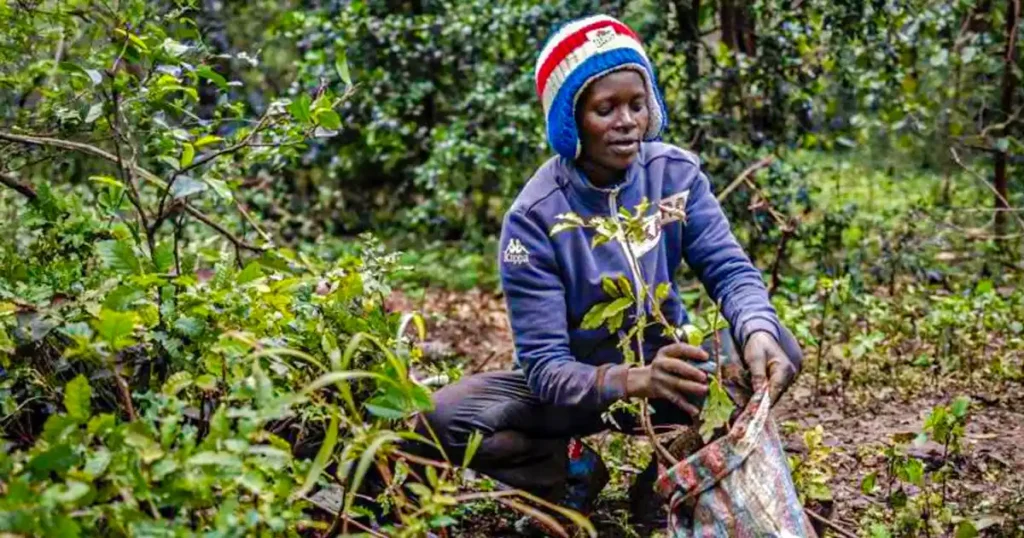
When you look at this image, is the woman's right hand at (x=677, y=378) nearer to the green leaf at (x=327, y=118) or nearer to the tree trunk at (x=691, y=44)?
the green leaf at (x=327, y=118)

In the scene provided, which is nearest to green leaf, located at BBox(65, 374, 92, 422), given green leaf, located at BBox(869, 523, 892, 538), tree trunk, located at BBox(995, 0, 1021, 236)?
green leaf, located at BBox(869, 523, 892, 538)

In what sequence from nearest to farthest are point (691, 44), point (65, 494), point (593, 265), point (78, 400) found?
point (65, 494) → point (78, 400) → point (593, 265) → point (691, 44)

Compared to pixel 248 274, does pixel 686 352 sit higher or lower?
lower

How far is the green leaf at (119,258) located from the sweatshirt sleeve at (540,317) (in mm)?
1030

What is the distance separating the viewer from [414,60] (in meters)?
7.89

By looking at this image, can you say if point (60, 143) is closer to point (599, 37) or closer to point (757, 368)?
point (599, 37)

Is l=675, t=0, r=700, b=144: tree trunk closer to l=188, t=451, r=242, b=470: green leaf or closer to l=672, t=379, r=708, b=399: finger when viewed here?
l=672, t=379, r=708, b=399: finger

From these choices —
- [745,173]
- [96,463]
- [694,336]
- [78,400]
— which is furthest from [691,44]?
[96,463]

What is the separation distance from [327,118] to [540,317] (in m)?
0.80

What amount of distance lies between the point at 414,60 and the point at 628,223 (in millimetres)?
5199

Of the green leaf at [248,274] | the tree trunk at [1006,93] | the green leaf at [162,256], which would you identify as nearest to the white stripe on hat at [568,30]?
the green leaf at [248,274]

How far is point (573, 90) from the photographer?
351 cm

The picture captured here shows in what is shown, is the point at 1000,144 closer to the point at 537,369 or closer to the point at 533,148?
the point at 533,148

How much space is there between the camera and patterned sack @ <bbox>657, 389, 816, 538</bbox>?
2.72 metres
